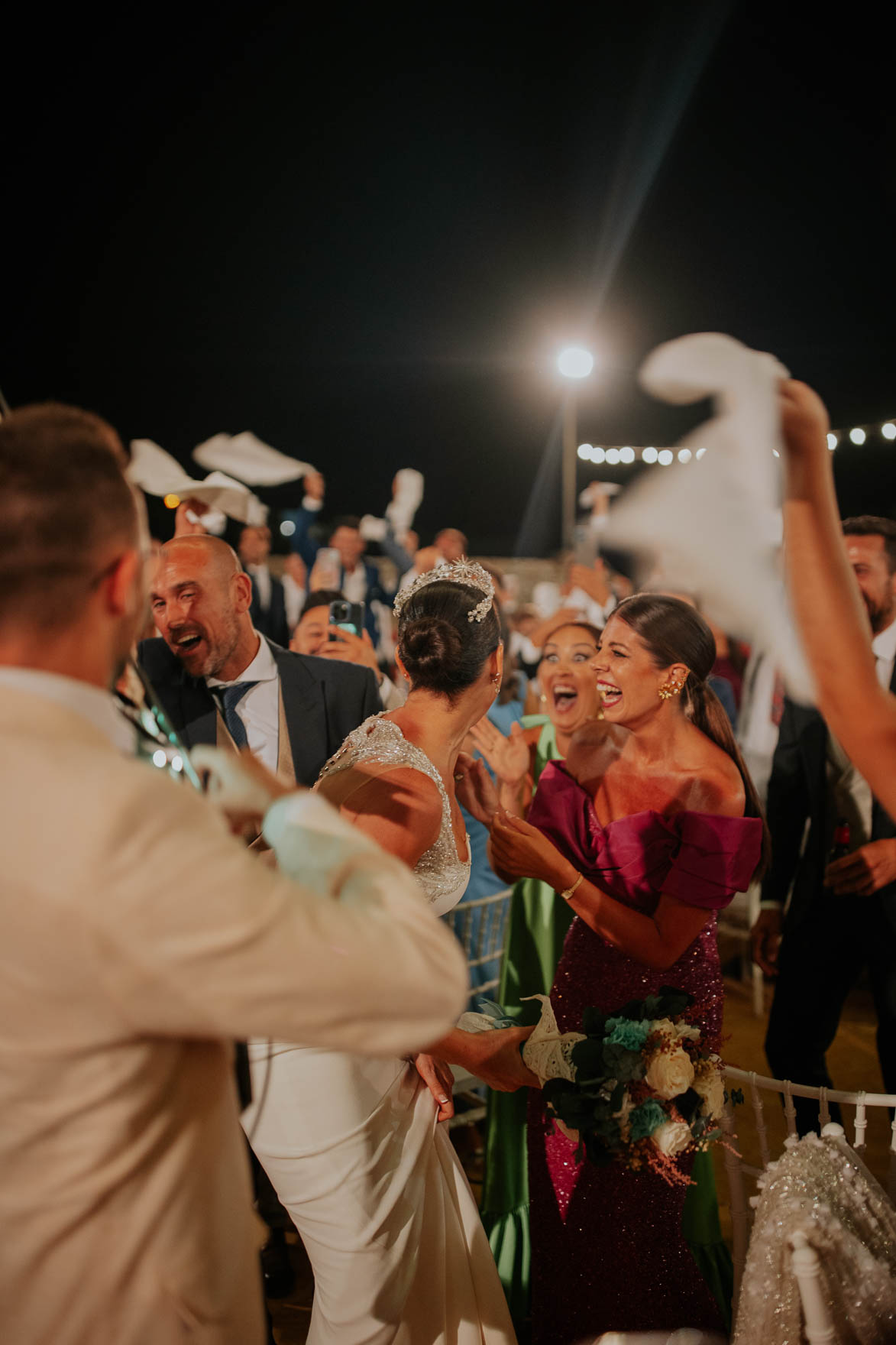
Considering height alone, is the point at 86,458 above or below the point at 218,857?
above

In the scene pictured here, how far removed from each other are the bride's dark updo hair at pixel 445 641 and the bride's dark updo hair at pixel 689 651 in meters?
0.52

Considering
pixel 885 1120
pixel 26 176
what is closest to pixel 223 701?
pixel 885 1120

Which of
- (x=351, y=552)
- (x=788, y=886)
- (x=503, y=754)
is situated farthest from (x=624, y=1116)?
(x=351, y=552)

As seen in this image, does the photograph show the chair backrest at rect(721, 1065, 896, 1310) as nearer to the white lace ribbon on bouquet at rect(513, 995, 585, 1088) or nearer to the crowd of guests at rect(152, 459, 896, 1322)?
the white lace ribbon on bouquet at rect(513, 995, 585, 1088)

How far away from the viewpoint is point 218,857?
32.4 inches

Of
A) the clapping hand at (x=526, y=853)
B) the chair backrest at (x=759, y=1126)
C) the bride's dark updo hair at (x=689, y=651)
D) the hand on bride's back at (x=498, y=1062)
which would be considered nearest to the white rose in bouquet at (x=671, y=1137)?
the chair backrest at (x=759, y=1126)

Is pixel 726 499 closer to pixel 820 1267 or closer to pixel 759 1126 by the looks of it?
pixel 820 1267

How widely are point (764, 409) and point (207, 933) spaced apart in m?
0.82

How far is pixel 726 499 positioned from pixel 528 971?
95.3 inches

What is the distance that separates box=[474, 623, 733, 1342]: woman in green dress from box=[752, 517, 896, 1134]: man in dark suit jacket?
1.90 ft

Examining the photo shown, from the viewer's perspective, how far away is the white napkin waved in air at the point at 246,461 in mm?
3445

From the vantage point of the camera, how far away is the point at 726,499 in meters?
1.07

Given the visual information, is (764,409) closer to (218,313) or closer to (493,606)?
(493,606)

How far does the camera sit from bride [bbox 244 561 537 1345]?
1.71m
